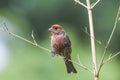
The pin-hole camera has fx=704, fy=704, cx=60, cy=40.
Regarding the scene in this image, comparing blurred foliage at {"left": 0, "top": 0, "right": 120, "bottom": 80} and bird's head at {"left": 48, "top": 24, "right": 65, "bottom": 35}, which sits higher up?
bird's head at {"left": 48, "top": 24, "right": 65, "bottom": 35}

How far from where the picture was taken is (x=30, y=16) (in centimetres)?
3819

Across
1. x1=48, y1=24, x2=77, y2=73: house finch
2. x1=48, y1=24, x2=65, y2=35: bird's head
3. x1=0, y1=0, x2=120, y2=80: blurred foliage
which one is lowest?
x1=0, y1=0, x2=120, y2=80: blurred foliage

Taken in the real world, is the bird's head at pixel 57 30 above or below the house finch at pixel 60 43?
above

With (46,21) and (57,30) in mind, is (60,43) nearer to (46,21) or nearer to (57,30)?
(57,30)

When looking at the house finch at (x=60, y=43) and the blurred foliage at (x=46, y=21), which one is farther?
the blurred foliage at (x=46, y=21)

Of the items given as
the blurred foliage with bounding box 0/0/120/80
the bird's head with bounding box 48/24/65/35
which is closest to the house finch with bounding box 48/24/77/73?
the bird's head with bounding box 48/24/65/35

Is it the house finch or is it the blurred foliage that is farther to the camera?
the blurred foliage

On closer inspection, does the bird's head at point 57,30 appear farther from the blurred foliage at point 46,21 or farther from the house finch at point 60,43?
the blurred foliage at point 46,21

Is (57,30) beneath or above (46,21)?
above

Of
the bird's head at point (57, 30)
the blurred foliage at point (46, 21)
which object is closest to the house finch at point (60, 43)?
the bird's head at point (57, 30)

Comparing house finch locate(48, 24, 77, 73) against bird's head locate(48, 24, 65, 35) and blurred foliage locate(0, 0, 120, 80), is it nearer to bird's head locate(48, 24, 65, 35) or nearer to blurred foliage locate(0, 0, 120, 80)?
bird's head locate(48, 24, 65, 35)

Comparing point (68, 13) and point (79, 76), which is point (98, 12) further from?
point (79, 76)

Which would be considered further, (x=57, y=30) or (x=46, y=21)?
(x=46, y=21)

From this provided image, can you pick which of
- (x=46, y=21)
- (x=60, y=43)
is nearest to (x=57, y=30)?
(x=60, y=43)
